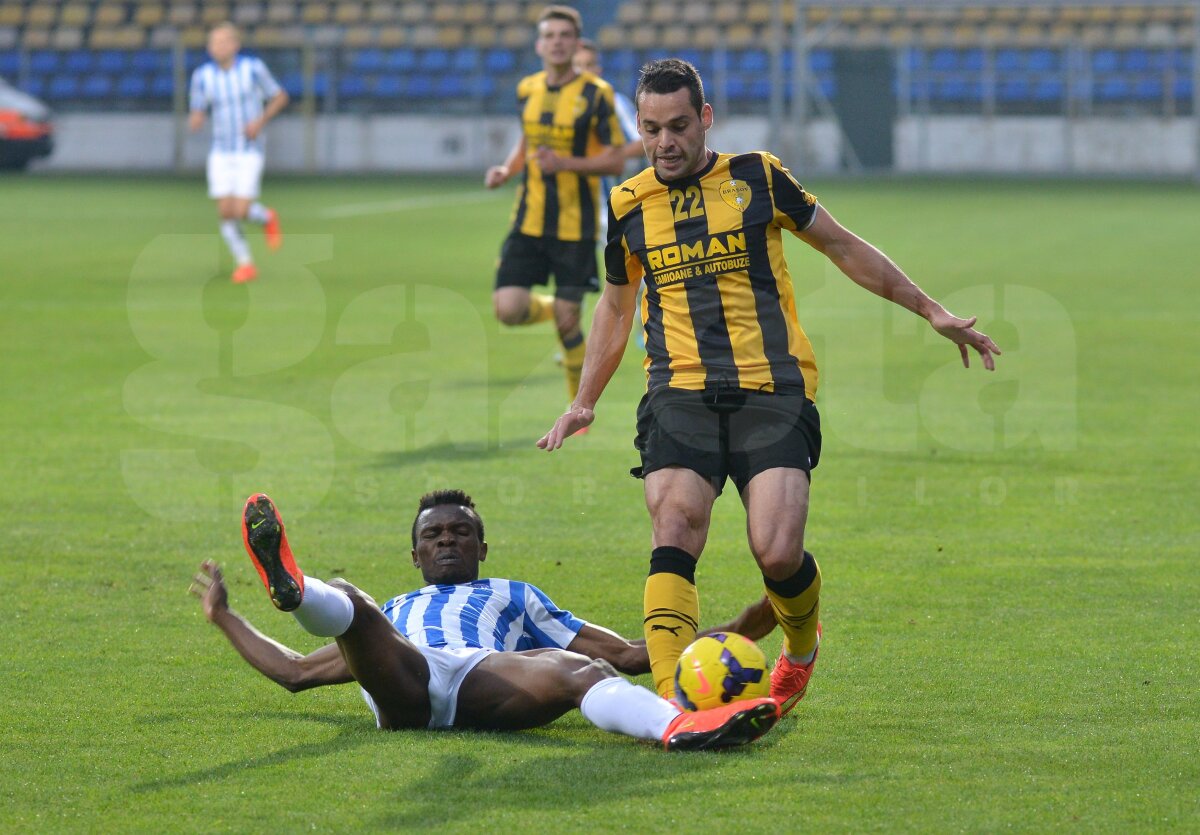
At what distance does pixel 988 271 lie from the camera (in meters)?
17.4

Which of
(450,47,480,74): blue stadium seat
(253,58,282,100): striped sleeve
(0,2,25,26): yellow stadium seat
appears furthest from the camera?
(0,2,25,26): yellow stadium seat

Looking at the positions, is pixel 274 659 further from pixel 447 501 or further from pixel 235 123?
pixel 235 123

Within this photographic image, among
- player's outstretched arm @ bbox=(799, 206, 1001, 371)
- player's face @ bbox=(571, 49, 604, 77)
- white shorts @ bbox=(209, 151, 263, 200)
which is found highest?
player's face @ bbox=(571, 49, 604, 77)

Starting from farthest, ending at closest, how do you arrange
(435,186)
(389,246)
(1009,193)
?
(435,186) → (1009,193) → (389,246)

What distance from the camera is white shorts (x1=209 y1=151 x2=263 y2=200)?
58.3 feet

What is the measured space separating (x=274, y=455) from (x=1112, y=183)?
2491cm

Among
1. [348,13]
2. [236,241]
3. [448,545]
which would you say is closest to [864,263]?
[448,545]

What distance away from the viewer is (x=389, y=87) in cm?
3591

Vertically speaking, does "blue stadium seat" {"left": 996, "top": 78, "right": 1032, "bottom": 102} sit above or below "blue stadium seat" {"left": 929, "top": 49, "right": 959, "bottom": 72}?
below

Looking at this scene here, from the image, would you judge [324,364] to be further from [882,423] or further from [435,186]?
[435,186]

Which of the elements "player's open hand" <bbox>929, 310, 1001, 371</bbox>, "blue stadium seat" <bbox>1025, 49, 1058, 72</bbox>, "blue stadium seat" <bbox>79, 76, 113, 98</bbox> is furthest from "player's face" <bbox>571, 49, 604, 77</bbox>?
"blue stadium seat" <bbox>79, 76, 113, 98</bbox>

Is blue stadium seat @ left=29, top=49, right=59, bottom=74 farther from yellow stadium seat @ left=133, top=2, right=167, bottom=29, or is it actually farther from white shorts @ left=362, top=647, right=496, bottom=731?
white shorts @ left=362, top=647, right=496, bottom=731

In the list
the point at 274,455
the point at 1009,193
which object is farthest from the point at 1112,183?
the point at 274,455

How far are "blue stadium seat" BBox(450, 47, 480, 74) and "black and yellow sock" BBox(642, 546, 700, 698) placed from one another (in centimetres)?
3166
